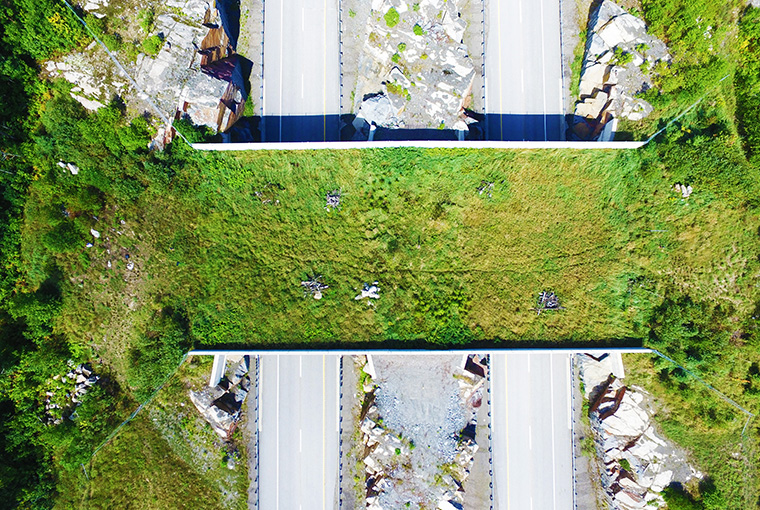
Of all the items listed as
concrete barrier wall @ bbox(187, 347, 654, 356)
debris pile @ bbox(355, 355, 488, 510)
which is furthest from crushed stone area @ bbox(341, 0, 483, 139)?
debris pile @ bbox(355, 355, 488, 510)

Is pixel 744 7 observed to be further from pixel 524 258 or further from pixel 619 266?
pixel 524 258

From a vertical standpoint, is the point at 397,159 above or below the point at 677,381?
above

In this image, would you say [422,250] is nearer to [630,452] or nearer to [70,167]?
[630,452]

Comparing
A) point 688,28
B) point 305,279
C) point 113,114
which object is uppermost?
point 688,28

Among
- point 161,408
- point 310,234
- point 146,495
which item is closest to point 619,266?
point 310,234

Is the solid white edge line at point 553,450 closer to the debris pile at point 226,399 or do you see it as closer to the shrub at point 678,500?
the shrub at point 678,500
